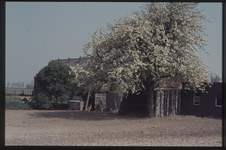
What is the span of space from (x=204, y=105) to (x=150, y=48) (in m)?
9.33

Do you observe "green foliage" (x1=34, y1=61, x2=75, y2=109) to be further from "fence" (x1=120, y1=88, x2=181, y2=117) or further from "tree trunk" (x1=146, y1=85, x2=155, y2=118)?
"tree trunk" (x1=146, y1=85, x2=155, y2=118)

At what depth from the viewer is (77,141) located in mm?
9898

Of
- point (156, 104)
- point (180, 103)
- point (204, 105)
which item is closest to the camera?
point (156, 104)

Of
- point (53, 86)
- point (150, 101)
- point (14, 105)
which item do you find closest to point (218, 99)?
point (150, 101)

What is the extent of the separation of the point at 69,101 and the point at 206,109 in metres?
13.6

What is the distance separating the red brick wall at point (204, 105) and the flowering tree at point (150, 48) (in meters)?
4.13

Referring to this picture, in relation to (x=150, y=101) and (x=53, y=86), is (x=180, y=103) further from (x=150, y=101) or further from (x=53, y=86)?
(x=53, y=86)

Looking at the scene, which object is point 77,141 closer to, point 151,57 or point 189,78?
point 151,57

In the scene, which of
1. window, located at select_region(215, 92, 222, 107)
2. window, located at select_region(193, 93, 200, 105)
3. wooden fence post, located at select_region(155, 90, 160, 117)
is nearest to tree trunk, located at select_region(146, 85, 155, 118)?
wooden fence post, located at select_region(155, 90, 160, 117)

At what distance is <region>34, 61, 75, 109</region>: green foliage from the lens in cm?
2498

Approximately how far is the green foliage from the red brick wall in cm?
1194

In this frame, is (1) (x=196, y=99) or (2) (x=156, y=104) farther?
(1) (x=196, y=99)

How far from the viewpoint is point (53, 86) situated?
25203mm

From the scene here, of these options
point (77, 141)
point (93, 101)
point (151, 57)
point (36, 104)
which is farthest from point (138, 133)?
point (36, 104)
